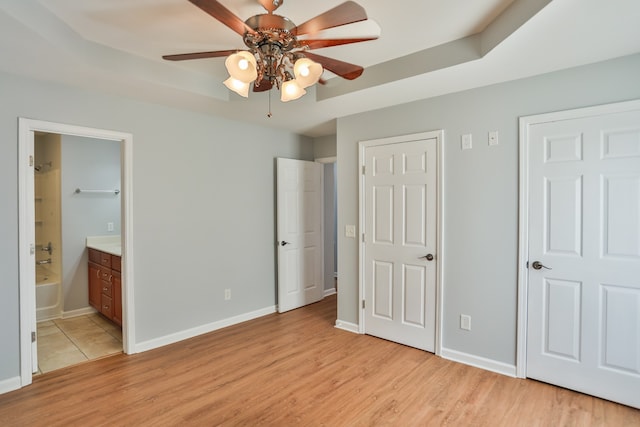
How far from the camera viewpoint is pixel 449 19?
7.13 ft

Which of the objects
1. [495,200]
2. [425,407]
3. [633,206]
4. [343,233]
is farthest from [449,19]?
[425,407]

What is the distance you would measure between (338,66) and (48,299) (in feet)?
14.6

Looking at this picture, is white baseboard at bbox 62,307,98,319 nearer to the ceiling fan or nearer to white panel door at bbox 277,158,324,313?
white panel door at bbox 277,158,324,313

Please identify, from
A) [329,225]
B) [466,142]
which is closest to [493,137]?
[466,142]

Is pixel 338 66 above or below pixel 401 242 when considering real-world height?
above

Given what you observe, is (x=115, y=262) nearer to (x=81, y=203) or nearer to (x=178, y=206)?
(x=178, y=206)

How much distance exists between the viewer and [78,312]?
4336 mm

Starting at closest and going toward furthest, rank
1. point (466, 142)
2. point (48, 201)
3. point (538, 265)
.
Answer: point (538, 265), point (466, 142), point (48, 201)

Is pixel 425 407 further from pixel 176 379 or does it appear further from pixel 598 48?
pixel 598 48

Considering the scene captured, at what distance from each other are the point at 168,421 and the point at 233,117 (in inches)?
114

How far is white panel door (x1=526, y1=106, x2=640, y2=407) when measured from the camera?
2.32 meters

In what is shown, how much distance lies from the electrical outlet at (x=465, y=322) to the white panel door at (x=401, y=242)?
25 centimetres

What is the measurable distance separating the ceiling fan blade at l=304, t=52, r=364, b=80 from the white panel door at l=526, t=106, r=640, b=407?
159 centimetres

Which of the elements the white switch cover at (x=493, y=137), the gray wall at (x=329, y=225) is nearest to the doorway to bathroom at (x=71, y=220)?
the gray wall at (x=329, y=225)
